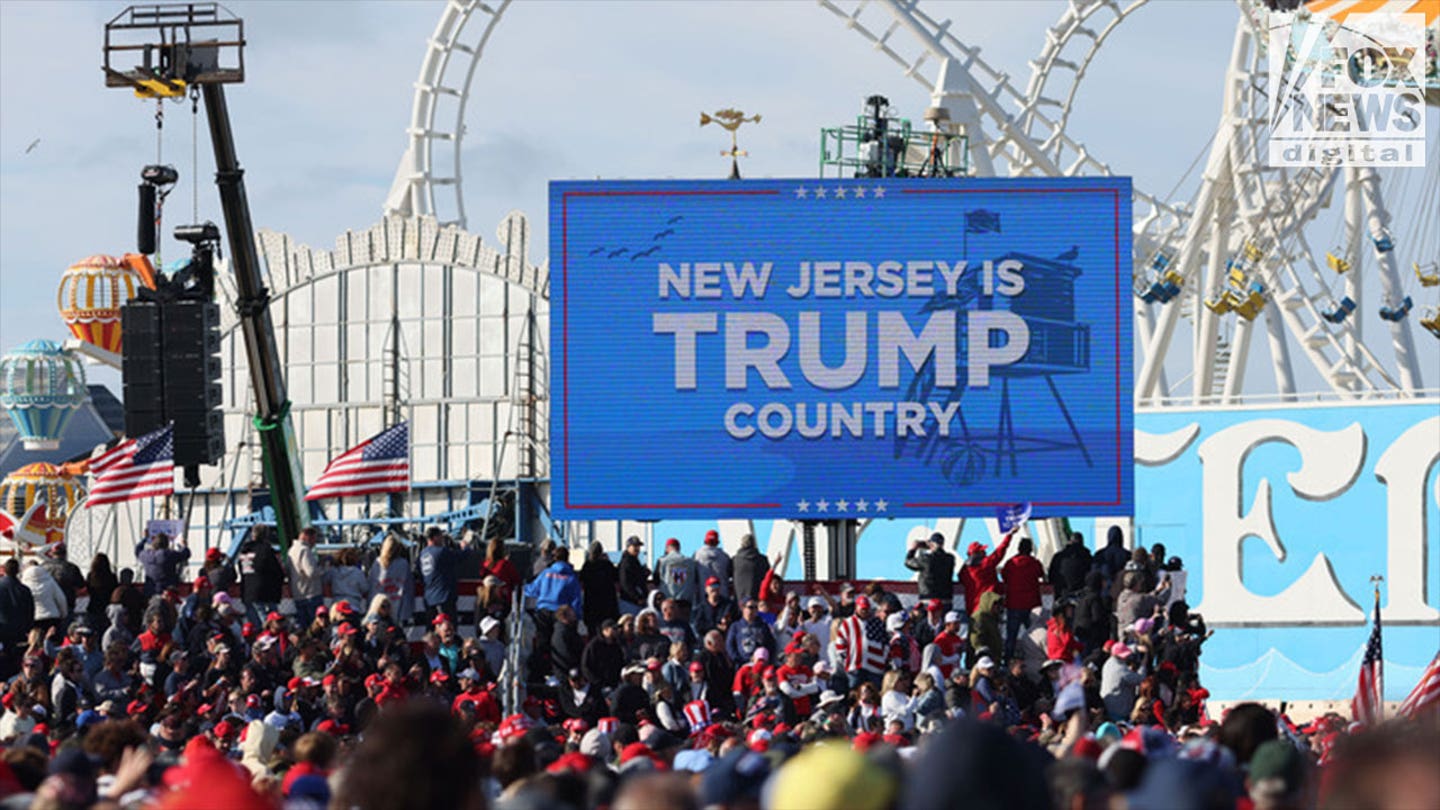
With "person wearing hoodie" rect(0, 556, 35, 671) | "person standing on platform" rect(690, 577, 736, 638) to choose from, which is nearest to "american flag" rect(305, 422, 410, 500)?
"person wearing hoodie" rect(0, 556, 35, 671)

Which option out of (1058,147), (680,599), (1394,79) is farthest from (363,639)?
(1058,147)

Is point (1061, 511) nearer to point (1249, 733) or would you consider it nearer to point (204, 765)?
point (1249, 733)

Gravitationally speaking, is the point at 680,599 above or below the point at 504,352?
below

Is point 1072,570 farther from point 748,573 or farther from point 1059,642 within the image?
point 748,573

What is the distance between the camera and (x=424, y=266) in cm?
4434

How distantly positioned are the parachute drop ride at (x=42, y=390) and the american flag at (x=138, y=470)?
2811 inches

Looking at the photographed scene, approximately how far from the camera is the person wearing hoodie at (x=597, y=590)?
79.3ft

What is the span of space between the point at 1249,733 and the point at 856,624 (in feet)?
40.4

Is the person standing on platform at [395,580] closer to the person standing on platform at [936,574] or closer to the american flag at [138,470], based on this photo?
the american flag at [138,470]

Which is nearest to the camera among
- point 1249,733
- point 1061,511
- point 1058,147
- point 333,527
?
point 1249,733

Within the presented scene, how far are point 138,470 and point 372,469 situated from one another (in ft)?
8.42

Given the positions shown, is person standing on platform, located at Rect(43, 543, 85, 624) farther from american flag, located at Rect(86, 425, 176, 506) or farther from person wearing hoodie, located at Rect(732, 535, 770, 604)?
person wearing hoodie, located at Rect(732, 535, 770, 604)

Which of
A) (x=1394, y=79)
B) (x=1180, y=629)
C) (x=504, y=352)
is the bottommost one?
(x=1180, y=629)

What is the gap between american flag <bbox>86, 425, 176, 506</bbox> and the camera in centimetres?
2864
